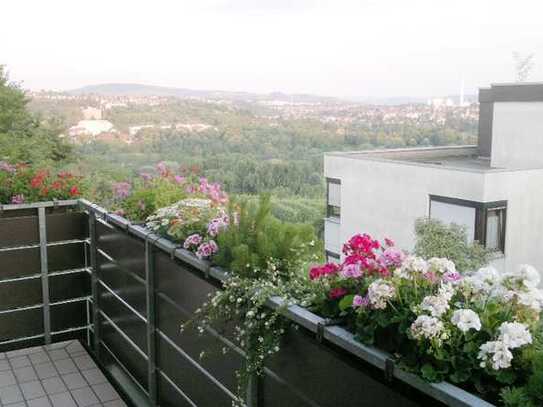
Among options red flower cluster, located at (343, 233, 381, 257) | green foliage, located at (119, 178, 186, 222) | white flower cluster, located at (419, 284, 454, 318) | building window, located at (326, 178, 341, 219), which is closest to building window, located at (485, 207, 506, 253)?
building window, located at (326, 178, 341, 219)

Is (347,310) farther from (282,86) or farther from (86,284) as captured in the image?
(282,86)

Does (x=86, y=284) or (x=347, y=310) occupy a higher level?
(x=347, y=310)

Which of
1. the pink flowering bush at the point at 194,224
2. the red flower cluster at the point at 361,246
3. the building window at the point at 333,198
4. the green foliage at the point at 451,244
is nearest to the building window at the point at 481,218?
the green foliage at the point at 451,244

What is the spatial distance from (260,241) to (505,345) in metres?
1.01

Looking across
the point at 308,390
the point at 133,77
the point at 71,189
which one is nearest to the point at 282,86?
the point at 133,77

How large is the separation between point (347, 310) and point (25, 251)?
3.21 metres

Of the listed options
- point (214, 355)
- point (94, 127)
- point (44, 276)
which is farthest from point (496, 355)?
point (94, 127)

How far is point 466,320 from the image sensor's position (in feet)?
4.14

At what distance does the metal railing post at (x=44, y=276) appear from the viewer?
4270 mm

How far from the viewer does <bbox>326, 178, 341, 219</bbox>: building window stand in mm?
23359

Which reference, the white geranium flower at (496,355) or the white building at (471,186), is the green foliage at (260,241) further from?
the white building at (471,186)

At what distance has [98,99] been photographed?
17.4 meters

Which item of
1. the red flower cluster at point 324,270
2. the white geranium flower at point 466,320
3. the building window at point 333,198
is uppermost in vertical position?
the white geranium flower at point 466,320

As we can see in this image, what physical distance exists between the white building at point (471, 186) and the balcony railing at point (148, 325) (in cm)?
1229
